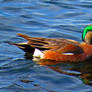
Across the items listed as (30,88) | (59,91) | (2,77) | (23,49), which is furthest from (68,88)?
(23,49)

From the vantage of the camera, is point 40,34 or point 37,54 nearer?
point 37,54

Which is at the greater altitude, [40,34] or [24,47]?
[40,34]

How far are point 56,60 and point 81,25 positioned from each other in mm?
2896

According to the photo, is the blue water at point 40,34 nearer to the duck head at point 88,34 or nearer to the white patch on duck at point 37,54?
the white patch on duck at point 37,54

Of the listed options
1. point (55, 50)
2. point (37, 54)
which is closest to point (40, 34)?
point (37, 54)

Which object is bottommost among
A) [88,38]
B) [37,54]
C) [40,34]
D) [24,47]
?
[37,54]

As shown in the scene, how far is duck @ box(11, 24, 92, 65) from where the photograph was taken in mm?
9773

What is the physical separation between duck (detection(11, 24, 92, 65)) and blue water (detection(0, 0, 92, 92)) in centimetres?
24

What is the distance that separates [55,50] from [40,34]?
5.87 feet

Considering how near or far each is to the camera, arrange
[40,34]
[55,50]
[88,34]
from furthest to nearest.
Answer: [40,34] < [88,34] < [55,50]

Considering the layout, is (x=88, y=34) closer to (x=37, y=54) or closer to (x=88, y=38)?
(x=88, y=38)

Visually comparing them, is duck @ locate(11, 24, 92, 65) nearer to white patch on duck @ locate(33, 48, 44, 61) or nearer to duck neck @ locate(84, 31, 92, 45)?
white patch on duck @ locate(33, 48, 44, 61)

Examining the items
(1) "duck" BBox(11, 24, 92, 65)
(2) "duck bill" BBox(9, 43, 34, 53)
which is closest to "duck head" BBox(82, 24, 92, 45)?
(1) "duck" BBox(11, 24, 92, 65)

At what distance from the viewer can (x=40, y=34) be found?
11539mm
